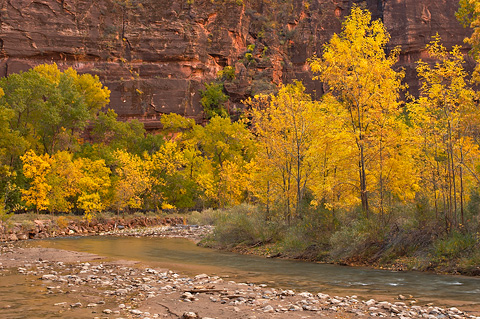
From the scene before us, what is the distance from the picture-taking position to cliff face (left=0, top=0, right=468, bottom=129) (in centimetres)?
7562

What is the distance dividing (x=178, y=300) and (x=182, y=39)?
2993 inches

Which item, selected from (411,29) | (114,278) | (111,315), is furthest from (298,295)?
(411,29)

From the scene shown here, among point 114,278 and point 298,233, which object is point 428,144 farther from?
point 114,278

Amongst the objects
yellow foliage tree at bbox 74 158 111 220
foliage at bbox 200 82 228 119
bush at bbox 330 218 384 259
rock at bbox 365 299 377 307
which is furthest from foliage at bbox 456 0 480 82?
foliage at bbox 200 82 228 119

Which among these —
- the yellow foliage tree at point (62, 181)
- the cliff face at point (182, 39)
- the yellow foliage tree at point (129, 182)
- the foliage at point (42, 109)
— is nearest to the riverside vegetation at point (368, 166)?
the yellow foliage tree at point (62, 181)

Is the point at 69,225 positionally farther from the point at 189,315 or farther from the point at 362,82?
the point at 189,315

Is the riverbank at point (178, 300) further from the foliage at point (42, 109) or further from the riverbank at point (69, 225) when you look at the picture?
the foliage at point (42, 109)

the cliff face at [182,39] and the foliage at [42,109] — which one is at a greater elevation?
the cliff face at [182,39]

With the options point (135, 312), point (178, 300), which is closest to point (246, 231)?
point (178, 300)

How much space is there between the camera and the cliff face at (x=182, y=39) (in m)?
75.6

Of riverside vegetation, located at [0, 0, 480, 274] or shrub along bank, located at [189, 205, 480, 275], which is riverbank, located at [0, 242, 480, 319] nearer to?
shrub along bank, located at [189, 205, 480, 275]

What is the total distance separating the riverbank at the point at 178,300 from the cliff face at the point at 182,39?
6423 centimetres

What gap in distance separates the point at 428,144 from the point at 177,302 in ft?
38.5

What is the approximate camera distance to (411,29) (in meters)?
89.0
